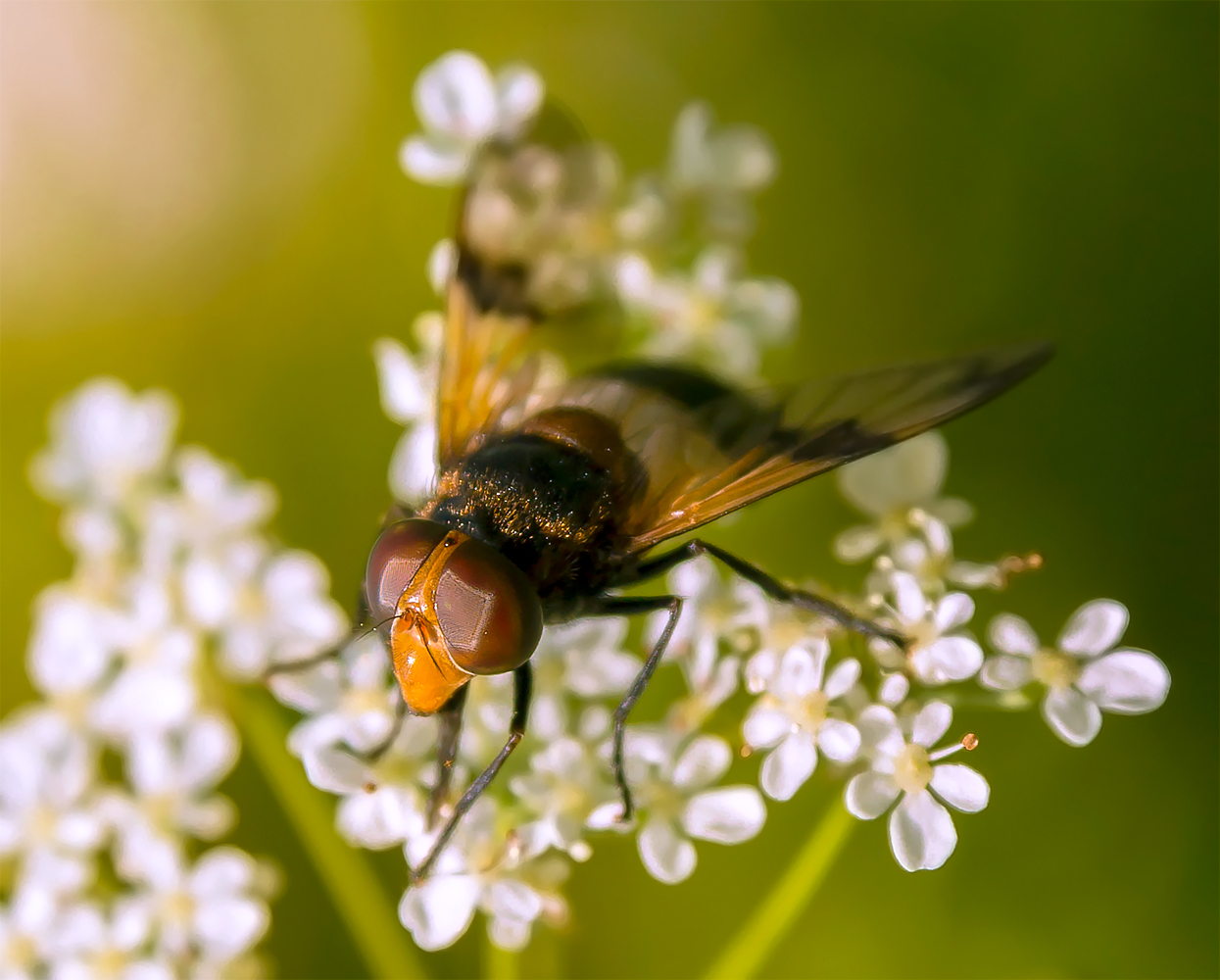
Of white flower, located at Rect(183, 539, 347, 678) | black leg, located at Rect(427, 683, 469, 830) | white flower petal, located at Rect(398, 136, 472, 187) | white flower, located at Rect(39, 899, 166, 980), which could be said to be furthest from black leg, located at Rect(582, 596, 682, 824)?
white flower petal, located at Rect(398, 136, 472, 187)

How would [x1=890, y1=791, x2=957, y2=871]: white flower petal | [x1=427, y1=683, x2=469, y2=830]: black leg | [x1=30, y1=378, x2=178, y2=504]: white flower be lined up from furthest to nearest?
[x1=30, y1=378, x2=178, y2=504]: white flower, [x1=427, y1=683, x2=469, y2=830]: black leg, [x1=890, y1=791, x2=957, y2=871]: white flower petal

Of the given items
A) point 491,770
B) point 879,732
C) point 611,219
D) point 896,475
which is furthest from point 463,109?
point 879,732

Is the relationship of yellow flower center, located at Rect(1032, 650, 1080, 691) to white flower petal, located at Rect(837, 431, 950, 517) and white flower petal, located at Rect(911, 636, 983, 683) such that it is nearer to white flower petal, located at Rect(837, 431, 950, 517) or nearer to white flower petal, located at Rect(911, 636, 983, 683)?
white flower petal, located at Rect(911, 636, 983, 683)

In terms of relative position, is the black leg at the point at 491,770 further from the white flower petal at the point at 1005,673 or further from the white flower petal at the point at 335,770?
the white flower petal at the point at 1005,673

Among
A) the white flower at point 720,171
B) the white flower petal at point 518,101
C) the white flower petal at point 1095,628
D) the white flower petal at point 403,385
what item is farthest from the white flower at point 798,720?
the white flower petal at point 518,101

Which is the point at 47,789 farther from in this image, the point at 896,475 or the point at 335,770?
the point at 896,475
